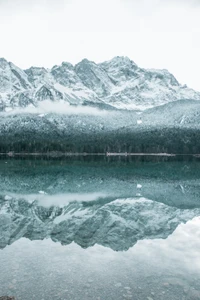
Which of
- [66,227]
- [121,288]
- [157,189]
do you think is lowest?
[157,189]

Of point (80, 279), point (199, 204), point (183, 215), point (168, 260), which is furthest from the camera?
point (199, 204)

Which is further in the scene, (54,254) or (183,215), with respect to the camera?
(183,215)

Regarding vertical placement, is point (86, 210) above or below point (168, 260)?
below

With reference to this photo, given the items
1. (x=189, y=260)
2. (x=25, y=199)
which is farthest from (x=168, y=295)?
(x=25, y=199)

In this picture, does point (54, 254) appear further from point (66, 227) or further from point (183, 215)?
point (183, 215)

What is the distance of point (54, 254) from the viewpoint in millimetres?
23312

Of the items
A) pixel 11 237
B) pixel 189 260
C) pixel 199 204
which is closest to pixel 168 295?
pixel 189 260

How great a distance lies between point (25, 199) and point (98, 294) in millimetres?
31544

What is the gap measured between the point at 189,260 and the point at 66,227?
39.0 ft

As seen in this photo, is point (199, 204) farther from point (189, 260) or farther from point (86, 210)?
point (189, 260)

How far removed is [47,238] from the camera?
27.4 m

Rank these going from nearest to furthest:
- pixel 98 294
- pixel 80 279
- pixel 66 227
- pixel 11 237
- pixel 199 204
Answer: pixel 98 294 < pixel 80 279 < pixel 11 237 < pixel 66 227 < pixel 199 204

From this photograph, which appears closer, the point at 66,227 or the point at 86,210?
the point at 66,227

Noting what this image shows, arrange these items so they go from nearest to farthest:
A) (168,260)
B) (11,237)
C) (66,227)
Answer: (168,260) < (11,237) < (66,227)
